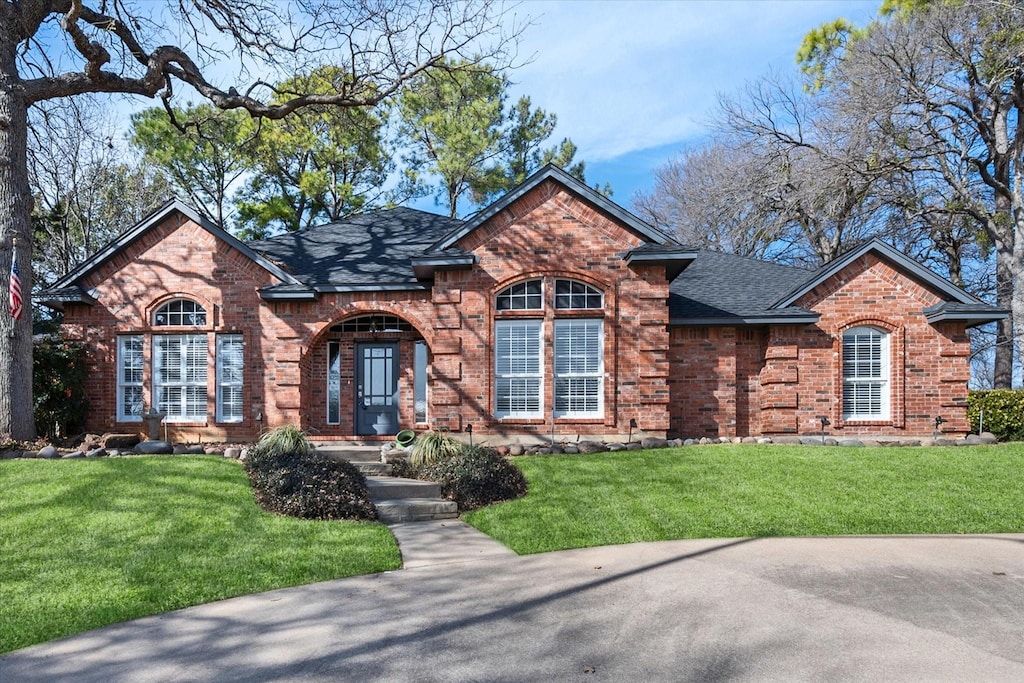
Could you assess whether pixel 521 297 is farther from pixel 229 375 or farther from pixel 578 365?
pixel 229 375

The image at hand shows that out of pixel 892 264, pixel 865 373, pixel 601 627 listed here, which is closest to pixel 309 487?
pixel 601 627

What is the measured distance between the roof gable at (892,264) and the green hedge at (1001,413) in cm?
262

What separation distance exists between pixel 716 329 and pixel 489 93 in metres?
20.8

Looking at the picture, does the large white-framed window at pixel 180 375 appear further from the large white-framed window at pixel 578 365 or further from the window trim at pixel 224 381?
the large white-framed window at pixel 578 365

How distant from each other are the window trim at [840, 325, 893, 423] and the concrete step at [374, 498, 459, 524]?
9683mm

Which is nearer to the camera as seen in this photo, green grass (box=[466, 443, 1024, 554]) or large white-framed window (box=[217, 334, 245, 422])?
green grass (box=[466, 443, 1024, 554])

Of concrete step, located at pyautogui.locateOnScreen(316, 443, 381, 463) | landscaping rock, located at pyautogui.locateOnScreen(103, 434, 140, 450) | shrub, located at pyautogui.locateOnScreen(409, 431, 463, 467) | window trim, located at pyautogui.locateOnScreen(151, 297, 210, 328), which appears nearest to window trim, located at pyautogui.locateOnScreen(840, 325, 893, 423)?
shrub, located at pyautogui.locateOnScreen(409, 431, 463, 467)

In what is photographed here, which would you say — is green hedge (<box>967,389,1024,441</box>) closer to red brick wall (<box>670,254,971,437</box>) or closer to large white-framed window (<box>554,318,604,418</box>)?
red brick wall (<box>670,254,971,437</box>)

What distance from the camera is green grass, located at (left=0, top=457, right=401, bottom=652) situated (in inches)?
228

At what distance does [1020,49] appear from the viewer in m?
17.8

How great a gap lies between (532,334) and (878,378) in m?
7.70

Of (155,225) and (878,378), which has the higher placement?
(155,225)

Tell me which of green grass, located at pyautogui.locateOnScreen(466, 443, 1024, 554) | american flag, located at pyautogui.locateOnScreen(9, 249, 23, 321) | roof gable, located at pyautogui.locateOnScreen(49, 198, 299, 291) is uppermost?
roof gable, located at pyautogui.locateOnScreen(49, 198, 299, 291)

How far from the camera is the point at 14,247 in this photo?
1329 cm
